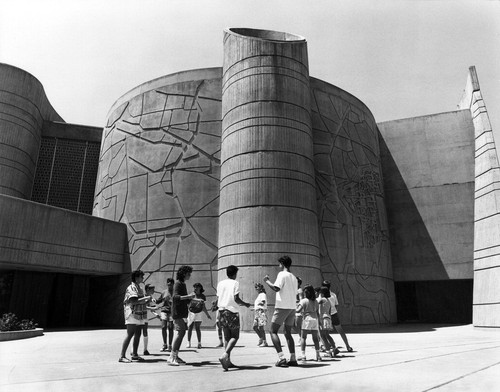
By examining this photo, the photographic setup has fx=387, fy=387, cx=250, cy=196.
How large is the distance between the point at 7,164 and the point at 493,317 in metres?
23.6

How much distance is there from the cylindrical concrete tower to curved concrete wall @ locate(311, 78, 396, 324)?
9.15ft

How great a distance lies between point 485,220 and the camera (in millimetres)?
17141

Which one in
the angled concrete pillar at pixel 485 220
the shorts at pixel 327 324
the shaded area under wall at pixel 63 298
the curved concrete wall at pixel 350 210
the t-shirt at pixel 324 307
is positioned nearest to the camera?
the shorts at pixel 327 324

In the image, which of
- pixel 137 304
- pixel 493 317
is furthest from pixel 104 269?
pixel 493 317

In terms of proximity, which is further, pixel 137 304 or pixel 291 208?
pixel 291 208

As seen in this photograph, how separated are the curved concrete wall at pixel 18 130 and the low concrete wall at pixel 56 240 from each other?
598cm

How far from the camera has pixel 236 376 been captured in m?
5.11

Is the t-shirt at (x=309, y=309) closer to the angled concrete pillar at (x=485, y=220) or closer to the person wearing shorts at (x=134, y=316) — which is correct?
the person wearing shorts at (x=134, y=316)

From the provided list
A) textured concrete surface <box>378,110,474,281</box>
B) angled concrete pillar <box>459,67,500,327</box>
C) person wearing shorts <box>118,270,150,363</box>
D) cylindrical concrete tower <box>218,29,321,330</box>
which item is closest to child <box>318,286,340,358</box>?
person wearing shorts <box>118,270,150,363</box>

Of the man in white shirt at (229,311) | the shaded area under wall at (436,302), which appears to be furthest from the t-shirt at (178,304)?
the shaded area under wall at (436,302)

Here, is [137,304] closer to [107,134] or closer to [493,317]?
[493,317]

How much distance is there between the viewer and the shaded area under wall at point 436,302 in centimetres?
2256

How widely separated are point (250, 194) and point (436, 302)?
1566cm

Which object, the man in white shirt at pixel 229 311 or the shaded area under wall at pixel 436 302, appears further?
the shaded area under wall at pixel 436 302
